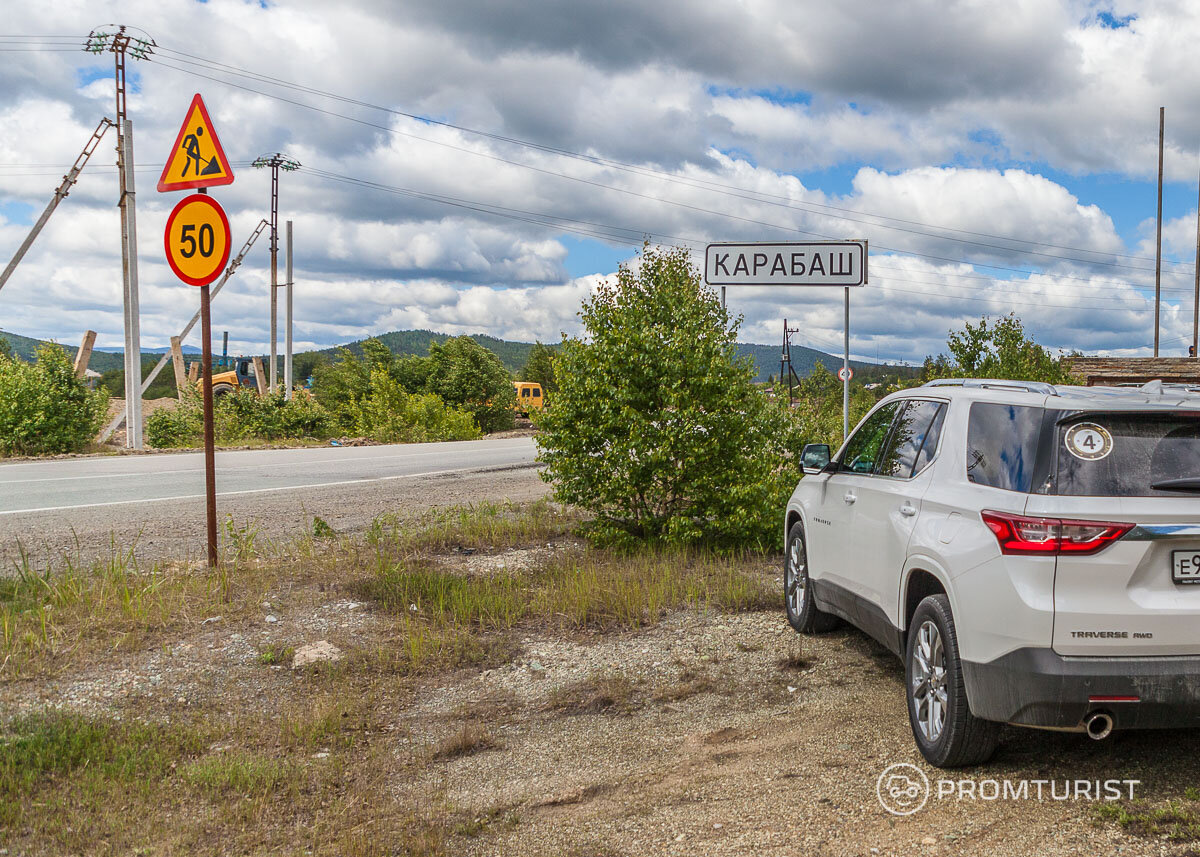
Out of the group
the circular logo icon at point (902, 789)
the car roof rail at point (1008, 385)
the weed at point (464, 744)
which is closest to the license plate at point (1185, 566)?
the car roof rail at point (1008, 385)

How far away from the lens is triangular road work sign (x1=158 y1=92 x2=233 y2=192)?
285 inches

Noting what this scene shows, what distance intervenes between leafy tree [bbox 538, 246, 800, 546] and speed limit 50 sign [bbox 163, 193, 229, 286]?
3299mm

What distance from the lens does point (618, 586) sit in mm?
7109

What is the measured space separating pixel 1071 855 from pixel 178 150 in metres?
7.52

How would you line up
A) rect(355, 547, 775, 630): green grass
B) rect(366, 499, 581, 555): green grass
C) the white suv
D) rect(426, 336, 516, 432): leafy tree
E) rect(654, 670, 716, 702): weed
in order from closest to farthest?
the white suv
rect(654, 670, 716, 702): weed
rect(355, 547, 775, 630): green grass
rect(366, 499, 581, 555): green grass
rect(426, 336, 516, 432): leafy tree

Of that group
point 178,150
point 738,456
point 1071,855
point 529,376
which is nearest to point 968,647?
point 1071,855

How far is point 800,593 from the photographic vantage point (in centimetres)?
641

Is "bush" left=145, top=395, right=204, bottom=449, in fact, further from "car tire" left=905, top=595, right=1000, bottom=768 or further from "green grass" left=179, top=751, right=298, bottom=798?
"car tire" left=905, top=595, right=1000, bottom=768

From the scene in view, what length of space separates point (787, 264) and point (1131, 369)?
2127cm

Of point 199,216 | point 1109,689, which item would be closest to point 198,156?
point 199,216

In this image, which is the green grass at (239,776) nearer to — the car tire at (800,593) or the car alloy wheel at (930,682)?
the car alloy wheel at (930,682)

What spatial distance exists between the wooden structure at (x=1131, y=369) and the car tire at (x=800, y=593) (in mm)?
21693

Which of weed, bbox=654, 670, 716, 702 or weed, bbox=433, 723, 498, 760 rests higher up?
weed, bbox=654, 670, 716, 702

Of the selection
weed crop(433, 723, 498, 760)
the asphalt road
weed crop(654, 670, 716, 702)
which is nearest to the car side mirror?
weed crop(654, 670, 716, 702)
